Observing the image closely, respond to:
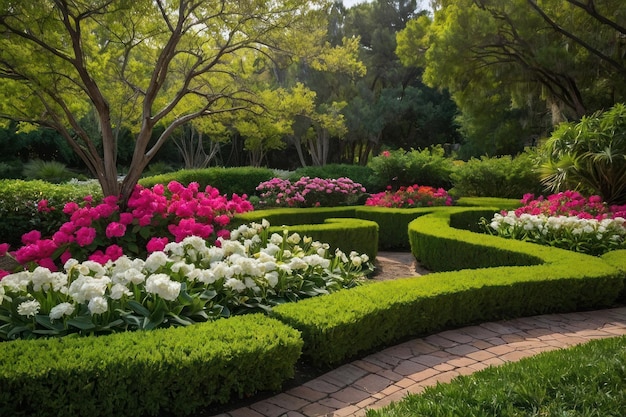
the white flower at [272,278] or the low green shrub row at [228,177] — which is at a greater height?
the low green shrub row at [228,177]

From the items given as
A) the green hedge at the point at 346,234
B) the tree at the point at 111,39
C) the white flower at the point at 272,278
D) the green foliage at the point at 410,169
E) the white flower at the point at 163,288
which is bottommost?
the green hedge at the point at 346,234

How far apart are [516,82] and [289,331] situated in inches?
589

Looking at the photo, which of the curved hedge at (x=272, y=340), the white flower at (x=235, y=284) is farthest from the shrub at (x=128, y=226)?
the curved hedge at (x=272, y=340)

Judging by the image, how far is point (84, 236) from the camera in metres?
5.32

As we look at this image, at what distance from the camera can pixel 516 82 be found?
15.7 m

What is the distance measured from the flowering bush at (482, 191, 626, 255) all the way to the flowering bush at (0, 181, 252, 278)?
4031mm

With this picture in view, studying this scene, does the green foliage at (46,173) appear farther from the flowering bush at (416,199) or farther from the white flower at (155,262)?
the white flower at (155,262)

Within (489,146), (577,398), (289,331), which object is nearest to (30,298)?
(289,331)

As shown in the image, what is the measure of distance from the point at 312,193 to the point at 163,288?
8.48m

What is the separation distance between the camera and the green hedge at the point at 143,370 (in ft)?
8.22

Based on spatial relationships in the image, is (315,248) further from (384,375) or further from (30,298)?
(30,298)

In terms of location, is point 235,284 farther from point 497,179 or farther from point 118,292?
point 497,179

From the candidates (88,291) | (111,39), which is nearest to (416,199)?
(111,39)

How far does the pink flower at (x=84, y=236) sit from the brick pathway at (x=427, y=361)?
10.6 feet
